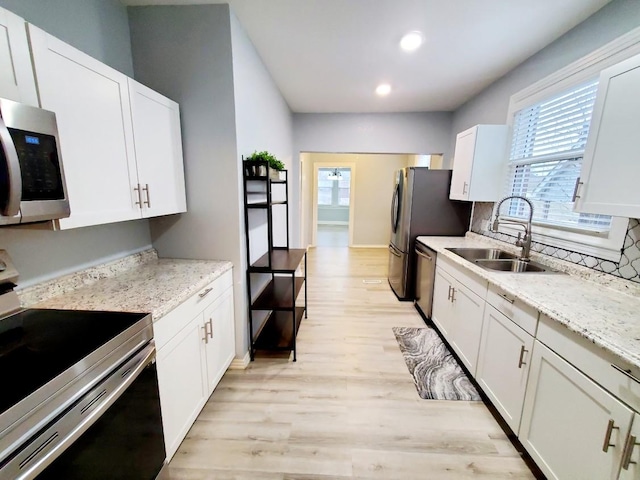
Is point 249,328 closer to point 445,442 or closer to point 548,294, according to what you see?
point 445,442

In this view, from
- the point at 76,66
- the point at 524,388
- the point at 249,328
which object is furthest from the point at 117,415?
the point at 524,388

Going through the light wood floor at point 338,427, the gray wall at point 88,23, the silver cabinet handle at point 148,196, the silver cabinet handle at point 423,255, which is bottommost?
the light wood floor at point 338,427

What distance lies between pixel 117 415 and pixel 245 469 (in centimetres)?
81

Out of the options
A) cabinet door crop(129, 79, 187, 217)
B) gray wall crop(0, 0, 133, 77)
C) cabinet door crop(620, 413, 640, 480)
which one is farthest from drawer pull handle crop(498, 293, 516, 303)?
gray wall crop(0, 0, 133, 77)

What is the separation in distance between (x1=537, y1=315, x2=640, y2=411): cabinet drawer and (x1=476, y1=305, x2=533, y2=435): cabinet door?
0.51 ft

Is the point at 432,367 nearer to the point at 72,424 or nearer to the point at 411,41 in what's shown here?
the point at 72,424

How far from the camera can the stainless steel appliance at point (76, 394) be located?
71 centimetres

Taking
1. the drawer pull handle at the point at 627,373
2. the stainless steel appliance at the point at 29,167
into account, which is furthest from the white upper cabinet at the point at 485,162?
the stainless steel appliance at the point at 29,167

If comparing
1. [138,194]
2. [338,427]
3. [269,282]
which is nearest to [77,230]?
[138,194]

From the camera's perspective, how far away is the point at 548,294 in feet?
4.89

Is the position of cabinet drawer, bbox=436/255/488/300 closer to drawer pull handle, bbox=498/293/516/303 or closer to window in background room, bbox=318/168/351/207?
drawer pull handle, bbox=498/293/516/303

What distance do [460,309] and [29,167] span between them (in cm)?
274

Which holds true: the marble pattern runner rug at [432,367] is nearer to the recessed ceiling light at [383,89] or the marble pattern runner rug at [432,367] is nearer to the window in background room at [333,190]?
the recessed ceiling light at [383,89]

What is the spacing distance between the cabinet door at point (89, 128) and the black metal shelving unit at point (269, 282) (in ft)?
2.60
